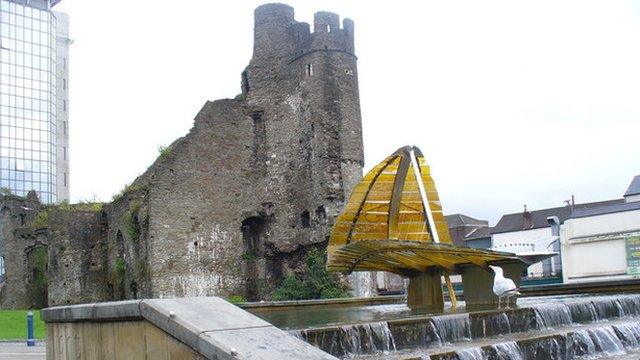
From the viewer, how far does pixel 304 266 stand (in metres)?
39.7

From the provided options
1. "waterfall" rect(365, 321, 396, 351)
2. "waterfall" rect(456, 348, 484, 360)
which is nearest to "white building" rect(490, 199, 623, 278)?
"waterfall" rect(365, 321, 396, 351)

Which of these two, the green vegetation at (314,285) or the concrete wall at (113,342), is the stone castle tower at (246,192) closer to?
the green vegetation at (314,285)

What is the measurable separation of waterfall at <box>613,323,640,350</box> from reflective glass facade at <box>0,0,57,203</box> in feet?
295

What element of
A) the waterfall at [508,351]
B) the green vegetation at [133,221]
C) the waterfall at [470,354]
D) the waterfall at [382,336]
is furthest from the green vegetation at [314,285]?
the waterfall at [470,354]

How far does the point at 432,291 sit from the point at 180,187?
2233 cm

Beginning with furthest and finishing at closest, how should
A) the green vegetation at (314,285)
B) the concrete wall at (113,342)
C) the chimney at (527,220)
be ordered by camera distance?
the chimney at (527,220)
the green vegetation at (314,285)
the concrete wall at (113,342)

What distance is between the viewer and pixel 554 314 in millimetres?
14672

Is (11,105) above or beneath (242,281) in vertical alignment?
above

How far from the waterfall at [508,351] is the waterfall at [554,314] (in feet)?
10.3

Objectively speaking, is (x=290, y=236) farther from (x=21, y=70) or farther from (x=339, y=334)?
(x=21, y=70)

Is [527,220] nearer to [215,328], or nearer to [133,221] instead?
[133,221]

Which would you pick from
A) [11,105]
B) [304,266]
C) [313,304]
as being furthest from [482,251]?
[11,105]

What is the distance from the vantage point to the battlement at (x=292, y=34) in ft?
136

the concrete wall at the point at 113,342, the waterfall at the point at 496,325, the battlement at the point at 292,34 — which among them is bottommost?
the waterfall at the point at 496,325
